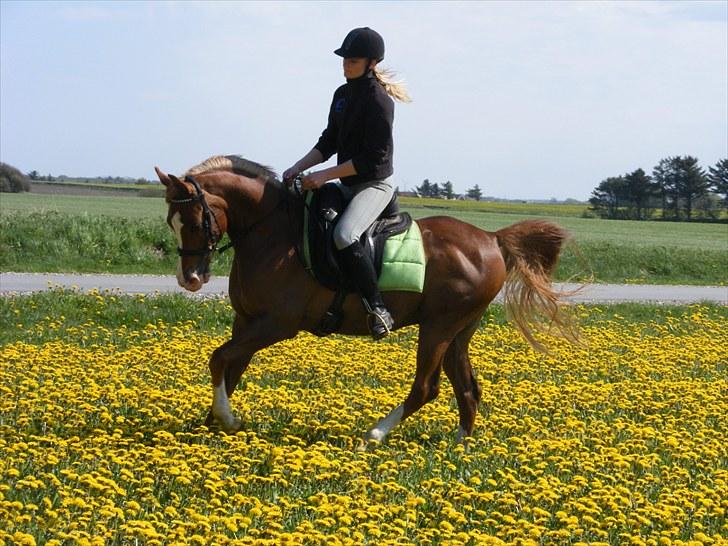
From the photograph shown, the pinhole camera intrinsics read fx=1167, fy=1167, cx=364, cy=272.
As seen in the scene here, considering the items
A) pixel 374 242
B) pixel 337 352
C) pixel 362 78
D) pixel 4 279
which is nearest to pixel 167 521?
pixel 374 242

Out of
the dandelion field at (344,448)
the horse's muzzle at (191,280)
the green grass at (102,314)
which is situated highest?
the horse's muzzle at (191,280)

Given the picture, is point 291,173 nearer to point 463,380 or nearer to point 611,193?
point 463,380

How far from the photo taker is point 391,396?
10422 millimetres

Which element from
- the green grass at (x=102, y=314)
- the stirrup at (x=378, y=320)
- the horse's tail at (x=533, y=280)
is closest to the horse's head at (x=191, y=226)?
the stirrup at (x=378, y=320)

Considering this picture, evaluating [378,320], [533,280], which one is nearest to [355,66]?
[378,320]

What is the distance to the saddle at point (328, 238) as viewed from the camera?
8.94 m

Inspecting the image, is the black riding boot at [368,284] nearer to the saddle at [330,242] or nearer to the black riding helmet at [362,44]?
the saddle at [330,242]

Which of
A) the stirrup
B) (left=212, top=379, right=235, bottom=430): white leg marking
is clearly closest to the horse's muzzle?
(left=212, top=379, right=235, bottom=430): white leg marking

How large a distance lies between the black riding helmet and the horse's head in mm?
1524

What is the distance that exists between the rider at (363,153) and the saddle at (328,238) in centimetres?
9

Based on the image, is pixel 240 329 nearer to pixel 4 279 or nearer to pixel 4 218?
pixel 4 279

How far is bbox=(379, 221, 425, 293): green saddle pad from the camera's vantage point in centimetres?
914

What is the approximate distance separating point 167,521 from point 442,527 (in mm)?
1556

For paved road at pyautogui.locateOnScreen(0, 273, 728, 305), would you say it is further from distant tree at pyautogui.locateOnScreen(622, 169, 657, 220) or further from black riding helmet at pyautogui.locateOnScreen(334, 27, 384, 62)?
distant tree at pyautogui.locateOnScreen(622, 169, 657, 220)
